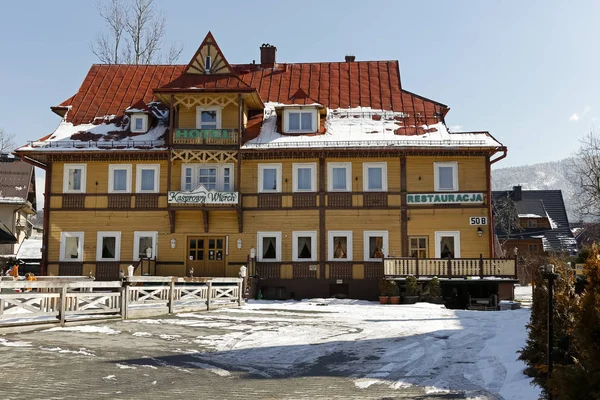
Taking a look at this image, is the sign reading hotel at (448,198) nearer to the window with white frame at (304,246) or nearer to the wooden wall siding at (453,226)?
the wooden wall siding at (453,226)

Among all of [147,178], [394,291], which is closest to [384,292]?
[394,291]

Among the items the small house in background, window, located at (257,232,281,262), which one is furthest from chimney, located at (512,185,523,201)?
the small house in background

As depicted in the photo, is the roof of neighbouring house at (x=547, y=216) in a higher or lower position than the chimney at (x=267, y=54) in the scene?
lower

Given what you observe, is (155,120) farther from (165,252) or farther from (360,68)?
(360,68)

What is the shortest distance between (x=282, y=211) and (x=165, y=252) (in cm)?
590

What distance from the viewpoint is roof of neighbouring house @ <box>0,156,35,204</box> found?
5134cm

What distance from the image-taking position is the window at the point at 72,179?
104 feet

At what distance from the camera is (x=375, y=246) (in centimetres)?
3073

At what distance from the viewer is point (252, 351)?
44.5ft

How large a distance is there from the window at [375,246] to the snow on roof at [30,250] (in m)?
27.3

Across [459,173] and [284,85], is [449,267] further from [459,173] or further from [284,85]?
[284,85]

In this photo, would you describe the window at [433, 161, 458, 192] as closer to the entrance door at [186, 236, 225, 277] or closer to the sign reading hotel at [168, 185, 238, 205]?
the sign reading hotel at [168, 185, 238, 205]

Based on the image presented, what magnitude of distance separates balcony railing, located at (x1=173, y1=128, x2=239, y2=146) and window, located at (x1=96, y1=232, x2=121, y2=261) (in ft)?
18.0

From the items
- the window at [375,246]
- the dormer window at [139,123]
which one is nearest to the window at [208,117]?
the dormer window at [139,123]
